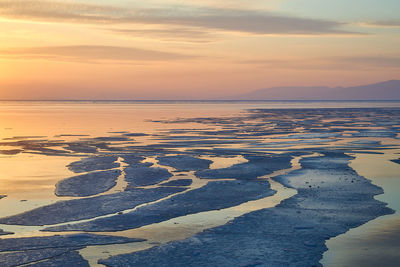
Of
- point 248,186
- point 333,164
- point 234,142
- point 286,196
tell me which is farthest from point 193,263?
point 234,142

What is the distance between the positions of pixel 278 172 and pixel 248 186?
3.23 meters

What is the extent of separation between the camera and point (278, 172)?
763 inches

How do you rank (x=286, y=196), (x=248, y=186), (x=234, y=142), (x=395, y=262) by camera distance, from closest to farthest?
(x=395, y=262), (x=286, y=196), (x=248, y=186), (x=234, y=142)

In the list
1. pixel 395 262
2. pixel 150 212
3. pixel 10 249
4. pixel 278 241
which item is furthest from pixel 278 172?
pixel 10 249

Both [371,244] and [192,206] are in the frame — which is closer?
[371,244]

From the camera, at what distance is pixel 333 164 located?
2145 centimetres

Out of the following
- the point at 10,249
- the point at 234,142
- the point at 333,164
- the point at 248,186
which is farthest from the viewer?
the point at 234,142

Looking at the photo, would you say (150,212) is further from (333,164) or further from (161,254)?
(333,164)

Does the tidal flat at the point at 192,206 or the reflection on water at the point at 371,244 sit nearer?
the reflection on water at the point at 371,244

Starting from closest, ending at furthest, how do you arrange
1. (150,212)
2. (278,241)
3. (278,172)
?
(278,241), (150,212), (278,172)

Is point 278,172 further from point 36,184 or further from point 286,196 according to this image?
point 36,184

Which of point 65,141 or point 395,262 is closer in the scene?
point 395,262

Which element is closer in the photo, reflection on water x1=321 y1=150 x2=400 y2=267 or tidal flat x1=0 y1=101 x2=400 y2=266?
reflection on water x1=321 y1=150 x2=400 y2=267

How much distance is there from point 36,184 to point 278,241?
367 inches
